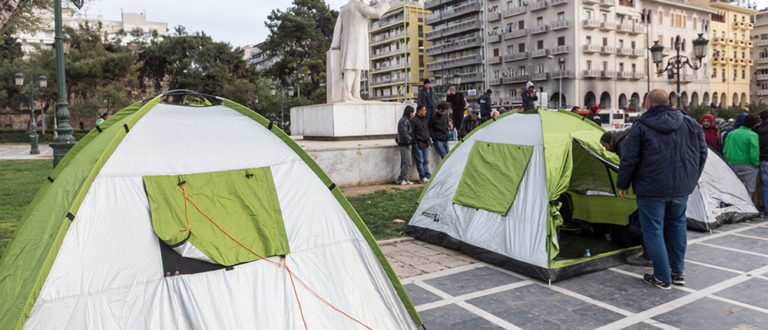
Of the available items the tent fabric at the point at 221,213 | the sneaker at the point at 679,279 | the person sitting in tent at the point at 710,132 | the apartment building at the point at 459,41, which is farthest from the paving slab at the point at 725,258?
the apartment building at the point at 459,41

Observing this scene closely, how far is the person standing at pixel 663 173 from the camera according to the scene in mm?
4738

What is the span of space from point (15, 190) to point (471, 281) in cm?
1106

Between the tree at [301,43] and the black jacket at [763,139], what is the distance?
3967cm

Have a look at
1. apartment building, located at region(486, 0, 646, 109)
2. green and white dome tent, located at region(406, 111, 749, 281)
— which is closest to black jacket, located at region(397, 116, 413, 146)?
green and white dome tent, located at region(406, 111, 749, 281)

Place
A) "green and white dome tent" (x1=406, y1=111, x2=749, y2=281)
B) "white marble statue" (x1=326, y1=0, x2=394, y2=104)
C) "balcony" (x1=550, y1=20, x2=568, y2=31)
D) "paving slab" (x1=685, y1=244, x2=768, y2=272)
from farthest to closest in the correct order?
"balcony" (x1=550, y1=20, x2=568, y2=31)
"white marble statue" (x1=326, y1=0, x2=394, y2=104)
"paving slab" (x1=685, y1=244, x2=768, y2=272)
"green and white dome tent" (x1=406, y1=111, x2=749, y2=281)

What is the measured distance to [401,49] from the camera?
72.1 meters

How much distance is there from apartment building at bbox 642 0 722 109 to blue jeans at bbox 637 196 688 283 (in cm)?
5968

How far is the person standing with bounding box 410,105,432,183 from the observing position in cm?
1103

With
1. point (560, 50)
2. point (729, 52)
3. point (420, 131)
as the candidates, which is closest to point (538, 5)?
point (560, 50)

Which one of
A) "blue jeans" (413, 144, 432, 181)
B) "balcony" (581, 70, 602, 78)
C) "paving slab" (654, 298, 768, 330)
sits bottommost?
"paving slab" (654, 298, 768, 330)

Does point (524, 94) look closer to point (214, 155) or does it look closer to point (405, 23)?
point (214, 155)

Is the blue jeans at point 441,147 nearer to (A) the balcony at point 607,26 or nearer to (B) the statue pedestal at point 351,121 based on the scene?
(B) the statue pedestal at point 351,121

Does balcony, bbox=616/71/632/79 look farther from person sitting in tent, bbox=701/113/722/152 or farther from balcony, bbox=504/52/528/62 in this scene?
person sitting in tent, bbox=701/113/722/152

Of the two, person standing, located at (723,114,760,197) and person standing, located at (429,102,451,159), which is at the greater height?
person standing, located at (429,102,451,159)
